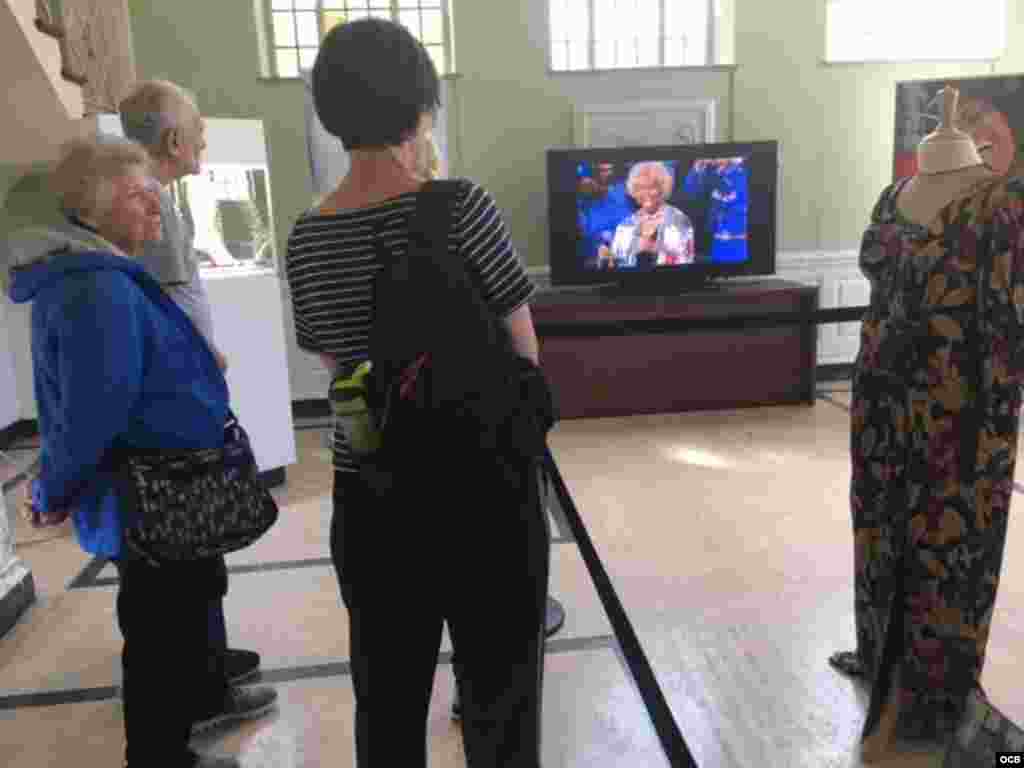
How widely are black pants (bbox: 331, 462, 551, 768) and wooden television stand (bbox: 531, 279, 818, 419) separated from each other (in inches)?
139

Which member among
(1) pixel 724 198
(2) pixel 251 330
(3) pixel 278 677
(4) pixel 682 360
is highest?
(1) pixel 724 198

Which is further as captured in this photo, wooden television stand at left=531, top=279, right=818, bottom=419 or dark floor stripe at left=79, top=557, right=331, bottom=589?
wooden television stand at left=531, top=279, right=818, bottom=419

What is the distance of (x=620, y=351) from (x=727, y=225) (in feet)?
3.05

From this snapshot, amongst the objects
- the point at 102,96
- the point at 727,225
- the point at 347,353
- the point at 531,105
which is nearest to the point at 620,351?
the point at 727,225

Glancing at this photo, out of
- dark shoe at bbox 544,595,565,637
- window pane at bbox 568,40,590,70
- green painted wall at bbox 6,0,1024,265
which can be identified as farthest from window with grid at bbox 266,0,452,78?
dark shoe at bbox 544,595,565,637

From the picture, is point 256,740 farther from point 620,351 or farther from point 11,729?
point 620,351

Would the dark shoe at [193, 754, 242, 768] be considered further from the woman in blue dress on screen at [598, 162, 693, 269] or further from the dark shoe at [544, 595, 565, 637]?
the woman in blue dress on screen at [598, 162, 693, 269]

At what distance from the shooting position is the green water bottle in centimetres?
103

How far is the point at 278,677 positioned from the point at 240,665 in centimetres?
10

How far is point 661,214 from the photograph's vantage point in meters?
4.80

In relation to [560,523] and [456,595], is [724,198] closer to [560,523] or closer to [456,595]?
[560,523]

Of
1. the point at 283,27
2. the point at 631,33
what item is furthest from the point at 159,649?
the point at 631,33

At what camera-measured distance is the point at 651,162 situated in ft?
15.5

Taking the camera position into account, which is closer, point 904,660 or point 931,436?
point 931,436
